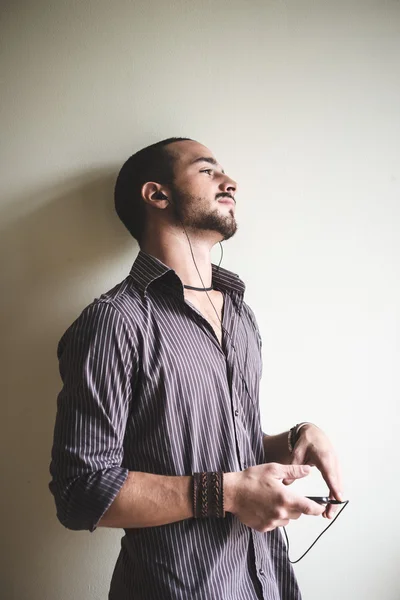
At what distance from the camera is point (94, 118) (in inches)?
52.2

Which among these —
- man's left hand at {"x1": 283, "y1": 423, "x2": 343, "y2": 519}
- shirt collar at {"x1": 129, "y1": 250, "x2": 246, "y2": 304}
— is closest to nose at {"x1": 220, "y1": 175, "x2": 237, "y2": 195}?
shirt collar at {"x1": 129, "y1": 250, "x2": 246, "y2": 304}

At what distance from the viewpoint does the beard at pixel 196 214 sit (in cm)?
116

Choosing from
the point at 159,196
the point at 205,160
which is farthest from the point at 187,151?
the point at 159,196

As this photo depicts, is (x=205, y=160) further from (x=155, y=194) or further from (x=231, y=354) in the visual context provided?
(x=231, y=354)

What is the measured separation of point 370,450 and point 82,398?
3.28 ft

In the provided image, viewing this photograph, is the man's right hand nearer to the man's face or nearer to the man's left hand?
the man's left hand

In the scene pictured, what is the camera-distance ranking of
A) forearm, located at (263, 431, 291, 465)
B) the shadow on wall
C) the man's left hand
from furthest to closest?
the shadow on wall < forearm, located at (263, 431, 291, 465) < the man's left hand

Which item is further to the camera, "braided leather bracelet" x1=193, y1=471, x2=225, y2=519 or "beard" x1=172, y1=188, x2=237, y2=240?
"beard" x1=172, y1=188, x2=237, y2=240

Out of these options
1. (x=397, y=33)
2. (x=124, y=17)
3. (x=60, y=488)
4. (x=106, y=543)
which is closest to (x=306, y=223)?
(x=397, y=33)

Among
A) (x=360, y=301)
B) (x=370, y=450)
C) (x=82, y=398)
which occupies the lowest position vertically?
(x=370, y=450)

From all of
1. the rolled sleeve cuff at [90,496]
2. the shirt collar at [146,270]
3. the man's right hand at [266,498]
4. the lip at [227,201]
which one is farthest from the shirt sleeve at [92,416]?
the lip at [227,201]

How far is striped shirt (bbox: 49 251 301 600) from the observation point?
874 millimetres

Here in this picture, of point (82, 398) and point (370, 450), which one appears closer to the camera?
point (82, 398)

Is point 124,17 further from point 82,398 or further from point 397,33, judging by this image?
point 82,398
